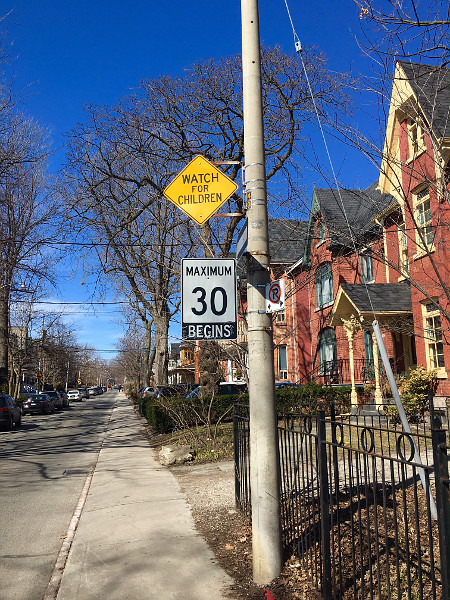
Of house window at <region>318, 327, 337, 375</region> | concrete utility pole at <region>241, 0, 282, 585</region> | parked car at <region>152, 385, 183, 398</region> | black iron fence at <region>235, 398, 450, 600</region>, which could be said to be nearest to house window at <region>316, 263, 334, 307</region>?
house window at <region>318, 327, 337, 375</region>

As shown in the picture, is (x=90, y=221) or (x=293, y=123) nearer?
(x=293, y=123)

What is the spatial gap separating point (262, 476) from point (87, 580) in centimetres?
200

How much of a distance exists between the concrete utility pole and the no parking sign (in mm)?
74

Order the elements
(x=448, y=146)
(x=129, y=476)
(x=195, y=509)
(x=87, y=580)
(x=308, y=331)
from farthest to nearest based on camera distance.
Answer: (x=308, y=331) < (x=129, y=476) < (x=448, y=146) < (x=195, y=509) < (x=87, y=580)

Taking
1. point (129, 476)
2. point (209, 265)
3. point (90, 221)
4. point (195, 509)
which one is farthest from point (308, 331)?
point (209, 265)

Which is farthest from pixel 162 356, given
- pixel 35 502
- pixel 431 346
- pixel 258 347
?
pixel 258 347

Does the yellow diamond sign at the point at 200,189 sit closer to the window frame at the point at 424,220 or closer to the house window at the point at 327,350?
the window frame at the point at 424,220

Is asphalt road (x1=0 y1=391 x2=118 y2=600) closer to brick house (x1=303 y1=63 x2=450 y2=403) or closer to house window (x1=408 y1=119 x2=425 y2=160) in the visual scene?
brick house (x1=303 y1=63 x2=450 y2=403)

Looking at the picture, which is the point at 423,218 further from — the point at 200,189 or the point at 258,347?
the point at 258,347

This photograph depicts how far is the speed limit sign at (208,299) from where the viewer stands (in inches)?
192

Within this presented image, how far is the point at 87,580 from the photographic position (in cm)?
498

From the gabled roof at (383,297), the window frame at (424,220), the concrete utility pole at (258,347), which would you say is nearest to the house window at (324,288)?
the gabled roof at (383,297)

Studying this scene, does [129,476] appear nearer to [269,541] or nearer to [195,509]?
[195,509]

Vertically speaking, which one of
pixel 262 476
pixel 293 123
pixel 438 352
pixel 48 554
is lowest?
pixel 48 554
